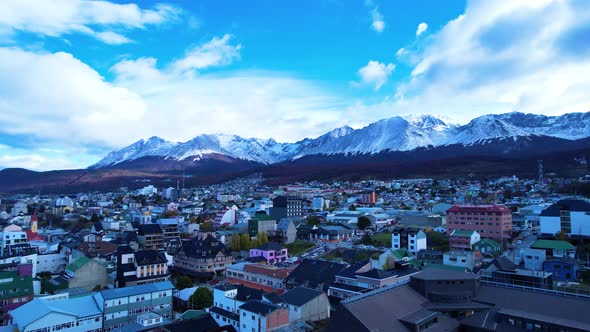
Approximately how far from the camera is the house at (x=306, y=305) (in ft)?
39.5

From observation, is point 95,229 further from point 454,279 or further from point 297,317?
point 454,279

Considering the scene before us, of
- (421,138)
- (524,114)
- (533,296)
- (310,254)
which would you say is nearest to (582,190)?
(310,254)

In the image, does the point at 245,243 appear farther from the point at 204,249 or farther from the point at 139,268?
the point at 139,268

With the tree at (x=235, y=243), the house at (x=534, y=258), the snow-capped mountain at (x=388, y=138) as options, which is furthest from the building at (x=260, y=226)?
the snow-capped mountain at (x=388, y=138)

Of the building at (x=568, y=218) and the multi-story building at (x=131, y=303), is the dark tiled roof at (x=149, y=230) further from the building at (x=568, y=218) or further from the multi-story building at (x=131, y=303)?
the building at (x=568, y=218)

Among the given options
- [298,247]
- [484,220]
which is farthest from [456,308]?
[484,220]

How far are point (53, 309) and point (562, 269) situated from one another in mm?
17826

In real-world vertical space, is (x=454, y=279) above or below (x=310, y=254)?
above

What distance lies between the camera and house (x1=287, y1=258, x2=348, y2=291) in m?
15.1

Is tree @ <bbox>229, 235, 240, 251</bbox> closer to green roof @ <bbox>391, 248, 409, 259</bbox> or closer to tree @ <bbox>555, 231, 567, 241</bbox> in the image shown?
green roof @ <bbox>391, 248, 409, 259</bbox>

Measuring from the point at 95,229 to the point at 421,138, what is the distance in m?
122

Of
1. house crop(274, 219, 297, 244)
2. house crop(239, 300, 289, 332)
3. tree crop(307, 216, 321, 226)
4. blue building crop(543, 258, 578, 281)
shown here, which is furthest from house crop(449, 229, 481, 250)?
house crop(239, 300, 289, 332)

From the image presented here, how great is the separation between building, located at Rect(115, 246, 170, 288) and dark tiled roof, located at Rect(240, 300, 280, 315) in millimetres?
6917

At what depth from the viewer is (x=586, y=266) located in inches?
655
